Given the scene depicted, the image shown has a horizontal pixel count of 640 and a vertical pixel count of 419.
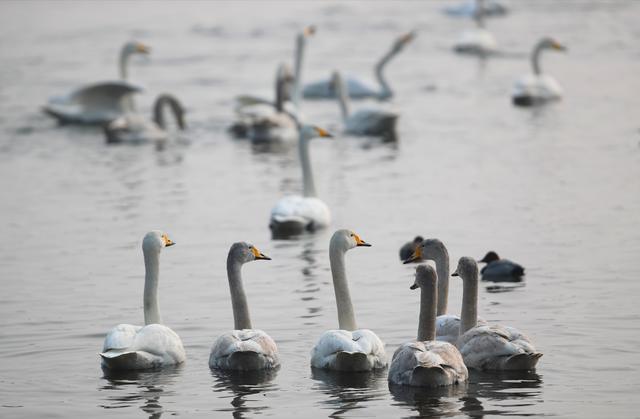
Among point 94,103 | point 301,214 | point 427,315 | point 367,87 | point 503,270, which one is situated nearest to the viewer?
point 427,315

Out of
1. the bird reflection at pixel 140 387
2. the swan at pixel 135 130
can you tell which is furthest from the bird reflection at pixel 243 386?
the swan at pixel 135 130

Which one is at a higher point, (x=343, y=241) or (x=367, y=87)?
(x=367, y=87)

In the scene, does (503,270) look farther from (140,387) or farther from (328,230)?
(140,387)

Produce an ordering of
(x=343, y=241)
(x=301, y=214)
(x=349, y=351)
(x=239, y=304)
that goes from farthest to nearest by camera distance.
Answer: (x=301, y=214) < (x=343, y=241) < (x=239, y=304) < (x=349, y=351)

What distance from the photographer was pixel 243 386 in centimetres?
1195

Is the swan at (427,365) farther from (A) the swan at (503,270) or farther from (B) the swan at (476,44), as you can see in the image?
(B) the swan at (476,44)

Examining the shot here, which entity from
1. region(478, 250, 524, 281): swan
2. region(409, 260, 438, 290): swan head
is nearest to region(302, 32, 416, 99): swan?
region(478, 250, 524, 281): swan

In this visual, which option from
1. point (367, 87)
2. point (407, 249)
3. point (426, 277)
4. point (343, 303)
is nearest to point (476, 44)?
point (367, 87)

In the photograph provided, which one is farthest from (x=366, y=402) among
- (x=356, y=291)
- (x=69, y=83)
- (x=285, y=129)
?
(x=69, y=83)

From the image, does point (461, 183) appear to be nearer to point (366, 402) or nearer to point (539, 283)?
point (539, 283)

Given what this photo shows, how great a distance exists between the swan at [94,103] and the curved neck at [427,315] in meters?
20.6

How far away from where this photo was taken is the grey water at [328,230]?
11.8 meters

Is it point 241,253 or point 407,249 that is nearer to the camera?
point 241,253

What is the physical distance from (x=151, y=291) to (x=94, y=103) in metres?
20.6
